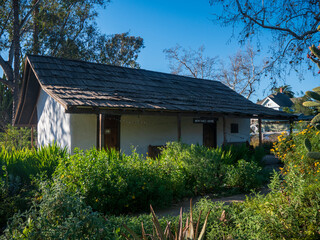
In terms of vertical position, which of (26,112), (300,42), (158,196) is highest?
(300,42)

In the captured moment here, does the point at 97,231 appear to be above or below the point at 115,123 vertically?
below

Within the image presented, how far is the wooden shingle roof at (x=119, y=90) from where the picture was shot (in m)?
10.5

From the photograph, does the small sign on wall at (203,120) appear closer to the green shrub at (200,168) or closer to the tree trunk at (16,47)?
the green shrub at (200,168)

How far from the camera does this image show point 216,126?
16125 mm

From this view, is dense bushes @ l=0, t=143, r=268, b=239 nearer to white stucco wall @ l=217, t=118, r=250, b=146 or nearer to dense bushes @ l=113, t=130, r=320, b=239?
dense bushes @ l=113, t=130, r=320, b=239

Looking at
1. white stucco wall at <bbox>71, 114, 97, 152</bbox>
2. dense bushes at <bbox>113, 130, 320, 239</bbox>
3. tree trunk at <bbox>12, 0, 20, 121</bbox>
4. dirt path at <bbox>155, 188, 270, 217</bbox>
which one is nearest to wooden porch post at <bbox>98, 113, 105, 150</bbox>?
white stucco wall at <bbox>71, 114, 97, 152</bbox>

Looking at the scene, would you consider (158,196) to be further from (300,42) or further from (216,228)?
(300,42)

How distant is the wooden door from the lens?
12102 millimetres

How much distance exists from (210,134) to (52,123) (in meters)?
7.93

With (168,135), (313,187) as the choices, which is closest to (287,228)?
(313,187)

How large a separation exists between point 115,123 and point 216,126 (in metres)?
6.12

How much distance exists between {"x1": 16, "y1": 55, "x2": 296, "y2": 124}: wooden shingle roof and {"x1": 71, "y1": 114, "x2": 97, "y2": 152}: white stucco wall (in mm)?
998

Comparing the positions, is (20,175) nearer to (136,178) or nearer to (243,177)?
(136,178)

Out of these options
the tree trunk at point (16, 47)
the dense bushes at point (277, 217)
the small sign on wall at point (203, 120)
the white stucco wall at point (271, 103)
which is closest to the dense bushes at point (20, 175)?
the dense bushes at point (277, 217)
